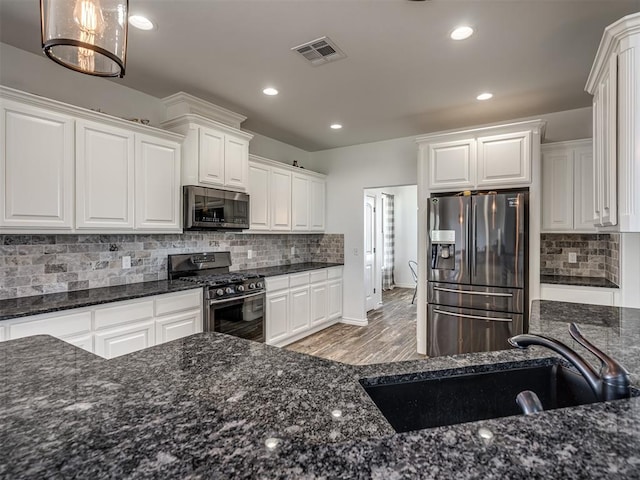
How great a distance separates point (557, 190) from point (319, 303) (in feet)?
10.2

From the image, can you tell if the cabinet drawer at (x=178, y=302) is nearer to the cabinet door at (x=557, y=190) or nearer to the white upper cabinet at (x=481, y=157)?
the white upper cabinet at (x=481, y=157)

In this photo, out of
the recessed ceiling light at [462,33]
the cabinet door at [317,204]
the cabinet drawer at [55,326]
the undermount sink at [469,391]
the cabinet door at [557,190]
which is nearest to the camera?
the undermount sink at [469,391]

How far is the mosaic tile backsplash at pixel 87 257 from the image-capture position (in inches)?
94.1

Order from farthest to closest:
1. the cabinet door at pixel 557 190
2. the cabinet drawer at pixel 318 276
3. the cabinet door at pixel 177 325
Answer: the cabinet drawer at pixel 318 276, the cabinet door at pixel 557 190, the cabinet door at pixel 177 325

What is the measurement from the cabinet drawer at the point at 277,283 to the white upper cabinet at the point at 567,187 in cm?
291

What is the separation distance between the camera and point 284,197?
15.0ft

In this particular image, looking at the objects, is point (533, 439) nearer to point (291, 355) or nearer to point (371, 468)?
point (371, 468)

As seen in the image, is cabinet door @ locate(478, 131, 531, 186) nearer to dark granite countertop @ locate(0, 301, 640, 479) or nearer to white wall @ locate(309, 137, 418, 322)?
white wall @ locate(309, 137, 418, 322)

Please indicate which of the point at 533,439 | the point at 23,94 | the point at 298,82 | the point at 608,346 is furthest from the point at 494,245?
the point at 23,94

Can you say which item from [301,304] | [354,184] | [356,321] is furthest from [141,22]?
[356,321]

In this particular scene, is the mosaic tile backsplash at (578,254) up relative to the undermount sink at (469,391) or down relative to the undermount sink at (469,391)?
up

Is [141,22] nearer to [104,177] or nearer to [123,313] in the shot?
[104,177]

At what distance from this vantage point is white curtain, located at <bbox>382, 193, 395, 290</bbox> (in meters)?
7.94

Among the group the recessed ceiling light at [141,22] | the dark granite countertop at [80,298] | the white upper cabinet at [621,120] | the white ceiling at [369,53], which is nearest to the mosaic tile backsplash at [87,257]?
the dark granite countertop at [80,298]
